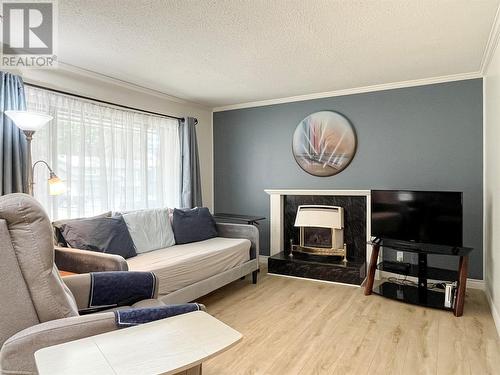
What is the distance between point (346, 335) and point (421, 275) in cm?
131

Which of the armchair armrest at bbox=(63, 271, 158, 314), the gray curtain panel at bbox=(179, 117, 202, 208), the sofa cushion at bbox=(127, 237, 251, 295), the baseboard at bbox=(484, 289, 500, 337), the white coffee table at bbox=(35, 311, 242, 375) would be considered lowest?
the baseboard at bbox=(484, 289, 500, 337)

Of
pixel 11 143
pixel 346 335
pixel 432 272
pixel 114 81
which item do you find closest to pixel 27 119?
pixel 11 143

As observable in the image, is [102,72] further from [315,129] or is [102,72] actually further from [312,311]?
[312,311]

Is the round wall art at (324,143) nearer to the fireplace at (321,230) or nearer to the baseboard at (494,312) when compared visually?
the fireplace at (321,230)

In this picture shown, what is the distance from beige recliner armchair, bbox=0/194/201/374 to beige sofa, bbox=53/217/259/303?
1064mm

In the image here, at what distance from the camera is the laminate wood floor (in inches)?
85.0

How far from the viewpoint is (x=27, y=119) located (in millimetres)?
2502

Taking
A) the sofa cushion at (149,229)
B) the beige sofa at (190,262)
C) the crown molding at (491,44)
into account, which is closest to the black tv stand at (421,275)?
the beige sofa at (190,262)

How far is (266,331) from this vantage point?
267cm

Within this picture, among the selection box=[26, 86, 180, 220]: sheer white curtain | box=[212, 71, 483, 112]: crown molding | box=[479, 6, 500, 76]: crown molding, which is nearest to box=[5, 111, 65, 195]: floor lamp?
box=[26, 86, 180, 220]: sheer white curtain

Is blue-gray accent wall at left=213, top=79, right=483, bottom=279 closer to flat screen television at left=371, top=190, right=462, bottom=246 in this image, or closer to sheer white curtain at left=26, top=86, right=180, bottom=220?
flat screen television at left=371, top=190, right=462, bottom=246

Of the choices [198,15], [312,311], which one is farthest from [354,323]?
[198,15]

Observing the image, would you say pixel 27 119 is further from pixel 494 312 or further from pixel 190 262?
pixel 494 312

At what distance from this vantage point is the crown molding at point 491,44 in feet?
7.81
